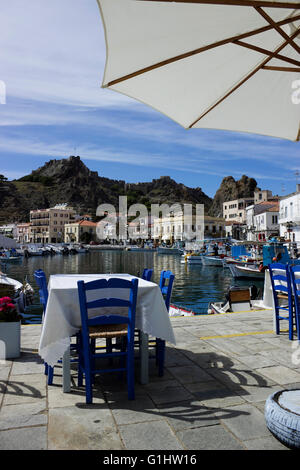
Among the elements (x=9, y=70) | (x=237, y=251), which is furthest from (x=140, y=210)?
(x=9, y=70)

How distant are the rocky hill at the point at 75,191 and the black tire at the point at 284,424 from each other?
364 feet

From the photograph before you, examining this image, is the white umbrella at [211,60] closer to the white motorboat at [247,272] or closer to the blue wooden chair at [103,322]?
the blue wooden chair at [103,322]

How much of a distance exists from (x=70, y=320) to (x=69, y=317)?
1.1 inches

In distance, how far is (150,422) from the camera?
2449 millimetres

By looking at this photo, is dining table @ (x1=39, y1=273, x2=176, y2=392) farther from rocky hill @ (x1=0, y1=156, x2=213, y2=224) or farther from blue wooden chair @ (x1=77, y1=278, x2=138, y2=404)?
rocky hill @ (x1=0, y1=156, x2=213, y2=224)

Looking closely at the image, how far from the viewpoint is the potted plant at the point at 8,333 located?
3.88 m

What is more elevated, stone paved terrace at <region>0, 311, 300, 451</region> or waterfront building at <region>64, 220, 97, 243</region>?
waterfront building at <region>64, 220, 97, 243</region>

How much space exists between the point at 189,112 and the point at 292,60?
1.09 metres

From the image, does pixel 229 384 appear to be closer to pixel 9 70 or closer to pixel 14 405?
pixel 14 405

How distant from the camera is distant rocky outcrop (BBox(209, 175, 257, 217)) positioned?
4333 inches

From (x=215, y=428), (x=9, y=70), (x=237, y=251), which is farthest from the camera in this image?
(x=237, y=251)

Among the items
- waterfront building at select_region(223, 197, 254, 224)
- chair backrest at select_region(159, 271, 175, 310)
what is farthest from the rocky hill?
chair backrest at select_region(159, 271, 175, 310)

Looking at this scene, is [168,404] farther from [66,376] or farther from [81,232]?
[81,232]

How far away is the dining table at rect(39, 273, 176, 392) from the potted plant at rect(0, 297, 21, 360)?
996 mm
